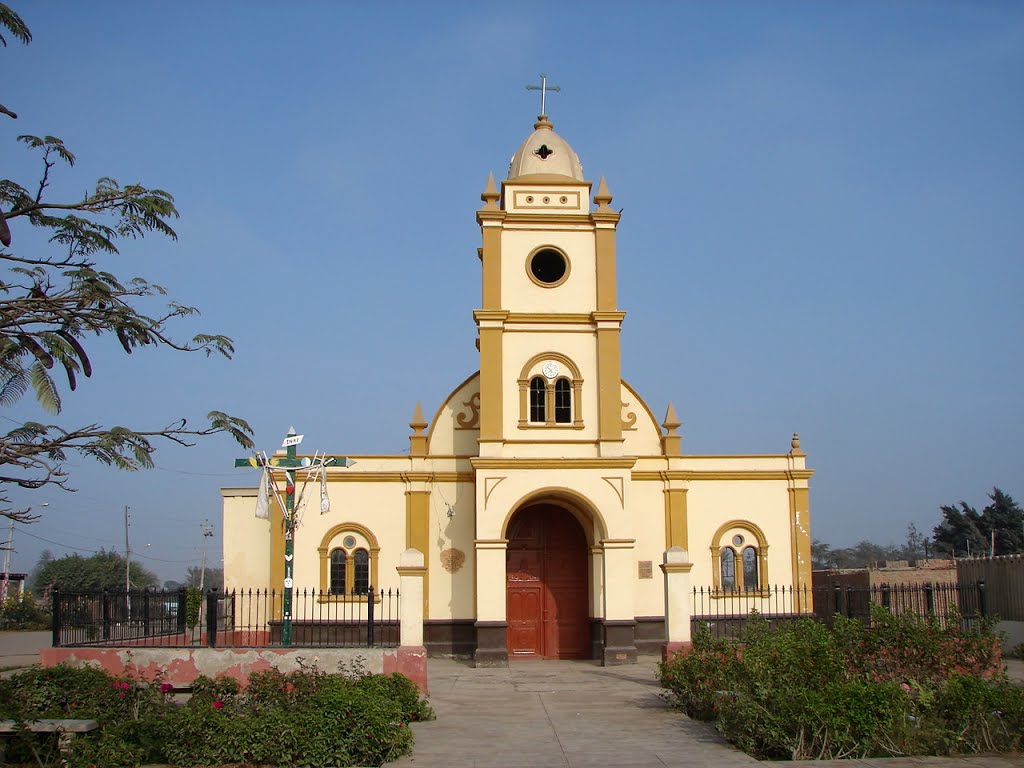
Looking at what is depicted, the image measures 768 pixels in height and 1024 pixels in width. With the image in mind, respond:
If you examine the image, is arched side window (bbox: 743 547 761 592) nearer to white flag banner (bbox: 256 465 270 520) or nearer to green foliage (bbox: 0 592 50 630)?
white flag banner (bbox: 256 465 270 520)

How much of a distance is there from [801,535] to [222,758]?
764 inches

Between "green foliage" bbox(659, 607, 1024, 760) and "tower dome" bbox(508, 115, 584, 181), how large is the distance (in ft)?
49.7

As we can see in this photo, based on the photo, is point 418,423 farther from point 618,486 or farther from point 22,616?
point 22,616

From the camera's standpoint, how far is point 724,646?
16.4 m

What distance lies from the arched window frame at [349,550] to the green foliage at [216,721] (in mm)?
12660

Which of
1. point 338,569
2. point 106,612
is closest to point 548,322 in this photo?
point 338,569

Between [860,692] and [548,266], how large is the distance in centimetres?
1641

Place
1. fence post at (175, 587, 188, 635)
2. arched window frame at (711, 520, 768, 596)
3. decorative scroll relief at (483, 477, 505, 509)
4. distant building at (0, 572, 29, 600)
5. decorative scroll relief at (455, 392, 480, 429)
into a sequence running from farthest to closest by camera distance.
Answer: distant building at (0, 572, 29, 600), decorative scroll relief at (455, 392, 480, 429), arched window frame at (711, 520, 768, 596), decorative scroll relief at (483, 477, 505, 509), fence post at (175, 587, 188, 635)

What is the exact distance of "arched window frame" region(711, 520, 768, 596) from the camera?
2759cm

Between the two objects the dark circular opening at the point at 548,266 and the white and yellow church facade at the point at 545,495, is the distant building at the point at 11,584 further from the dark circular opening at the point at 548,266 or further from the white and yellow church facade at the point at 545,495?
the dark circular opening at the point at 548,266

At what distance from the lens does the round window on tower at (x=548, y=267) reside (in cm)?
2650

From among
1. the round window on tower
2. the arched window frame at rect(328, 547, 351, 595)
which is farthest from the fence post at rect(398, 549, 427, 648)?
the round window on tower

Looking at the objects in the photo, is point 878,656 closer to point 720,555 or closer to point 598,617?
point 598,617

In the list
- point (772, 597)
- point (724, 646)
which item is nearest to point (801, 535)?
point (772, 597)
